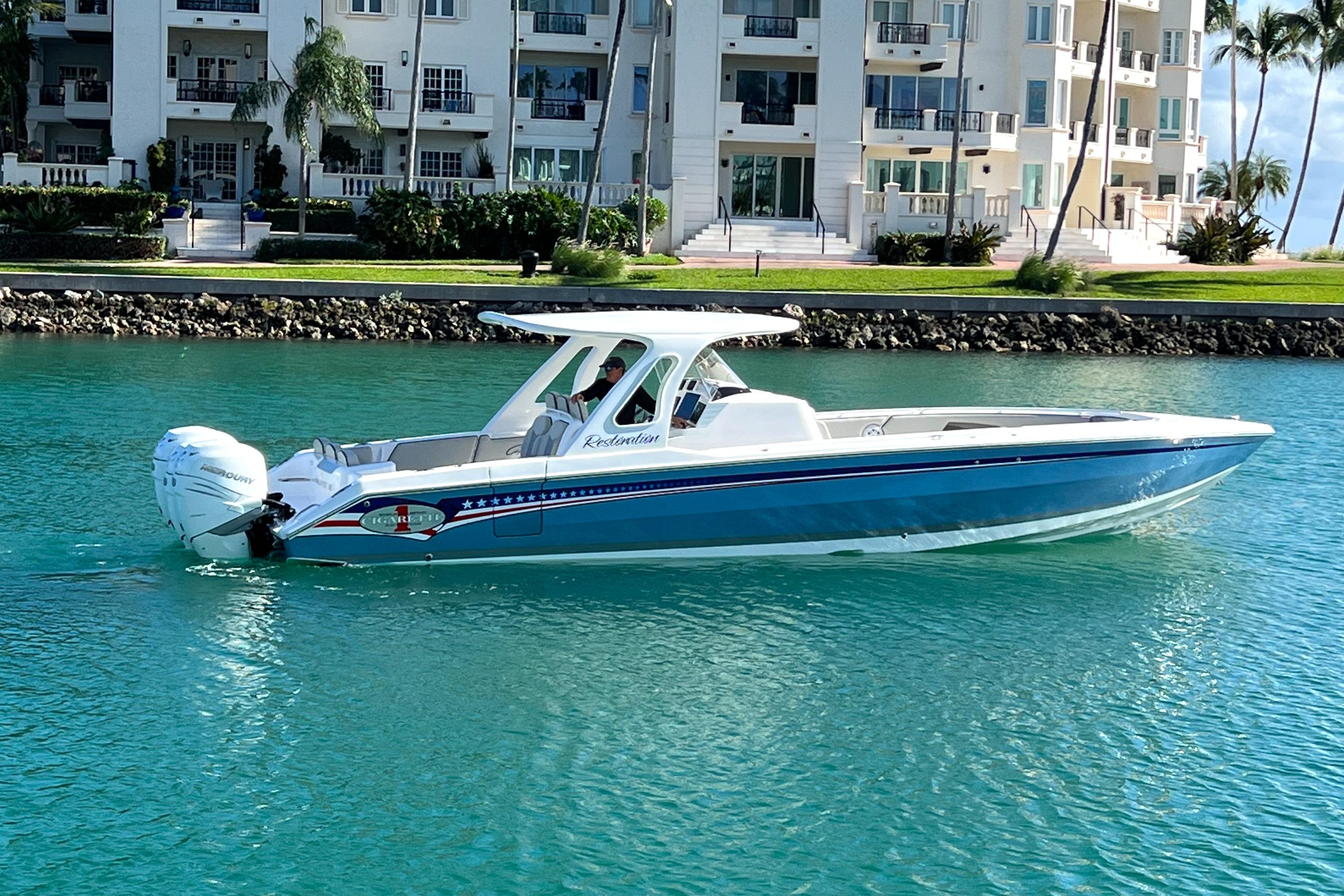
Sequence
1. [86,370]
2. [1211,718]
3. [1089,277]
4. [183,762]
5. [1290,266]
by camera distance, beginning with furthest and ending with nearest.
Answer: [1290,266], [1089,277], [86,370], [1211,718], [183,762]

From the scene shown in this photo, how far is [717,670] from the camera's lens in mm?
13203

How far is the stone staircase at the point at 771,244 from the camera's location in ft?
179

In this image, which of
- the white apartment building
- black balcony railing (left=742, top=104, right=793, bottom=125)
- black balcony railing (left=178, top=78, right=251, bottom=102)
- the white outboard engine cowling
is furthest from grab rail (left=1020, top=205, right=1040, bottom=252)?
the white outboard engine cowling

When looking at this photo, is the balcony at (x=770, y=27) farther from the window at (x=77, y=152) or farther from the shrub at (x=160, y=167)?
the window at (x=77, y=152)

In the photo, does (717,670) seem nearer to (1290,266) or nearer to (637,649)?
(637,649)

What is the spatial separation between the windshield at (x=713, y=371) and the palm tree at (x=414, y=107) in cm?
3849

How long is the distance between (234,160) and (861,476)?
48117mm

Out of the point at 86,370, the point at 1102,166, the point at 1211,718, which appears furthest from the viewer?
the point at 1102,166

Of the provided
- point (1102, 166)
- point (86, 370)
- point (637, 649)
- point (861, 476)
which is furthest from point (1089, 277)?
point (637, 649)

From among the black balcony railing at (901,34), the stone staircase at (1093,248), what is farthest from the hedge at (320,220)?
the stone staircase at (1093,248)

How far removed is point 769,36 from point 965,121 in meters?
7.84

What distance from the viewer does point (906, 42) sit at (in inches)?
2329

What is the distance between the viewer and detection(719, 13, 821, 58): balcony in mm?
57531

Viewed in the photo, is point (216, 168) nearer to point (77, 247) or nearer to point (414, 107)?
point (414, 107)
